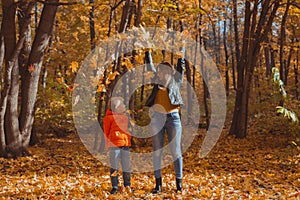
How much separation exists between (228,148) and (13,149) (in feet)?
20.3

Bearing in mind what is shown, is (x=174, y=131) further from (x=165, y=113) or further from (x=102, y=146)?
(x=102, y=146)

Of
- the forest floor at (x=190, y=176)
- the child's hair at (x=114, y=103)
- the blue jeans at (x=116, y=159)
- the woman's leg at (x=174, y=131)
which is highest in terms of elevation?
the child's hair at (x=114, y=103)

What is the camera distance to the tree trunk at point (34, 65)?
9.13m

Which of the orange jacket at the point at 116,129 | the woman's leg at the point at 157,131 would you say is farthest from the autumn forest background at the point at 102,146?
the woman's leg at the point at 157,131

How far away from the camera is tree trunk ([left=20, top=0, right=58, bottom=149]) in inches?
360

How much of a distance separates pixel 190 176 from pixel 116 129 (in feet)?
9.36

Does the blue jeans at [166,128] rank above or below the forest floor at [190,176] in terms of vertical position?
above

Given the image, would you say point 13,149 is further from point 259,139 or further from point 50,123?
point 259,139

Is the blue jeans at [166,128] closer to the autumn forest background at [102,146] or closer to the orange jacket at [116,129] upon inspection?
the orange jacket at [116,129]

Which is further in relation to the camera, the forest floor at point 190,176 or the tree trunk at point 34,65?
the tree trunk at point 34,65

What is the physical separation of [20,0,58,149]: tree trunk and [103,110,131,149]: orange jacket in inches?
189

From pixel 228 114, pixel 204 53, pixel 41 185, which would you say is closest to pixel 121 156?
pixel 41 185

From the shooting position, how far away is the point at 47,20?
912cm

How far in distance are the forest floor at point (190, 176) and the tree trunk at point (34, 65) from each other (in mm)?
963
